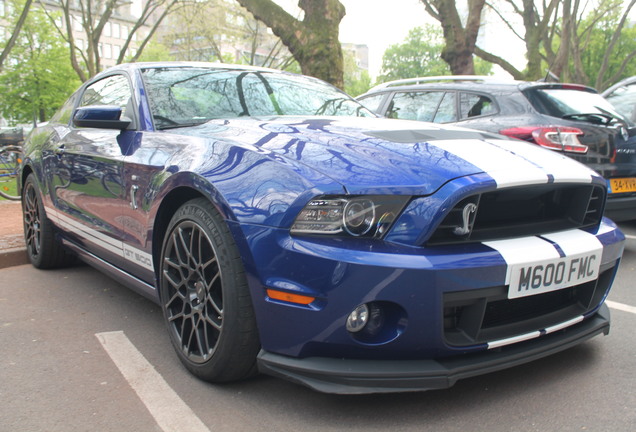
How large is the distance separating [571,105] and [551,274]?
134 inches

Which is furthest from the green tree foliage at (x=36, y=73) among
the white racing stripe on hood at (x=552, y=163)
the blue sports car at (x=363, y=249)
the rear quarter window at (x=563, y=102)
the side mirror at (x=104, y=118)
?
the white racing stripe on hood at (x=552, y=163)

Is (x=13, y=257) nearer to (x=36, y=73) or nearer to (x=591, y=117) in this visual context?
(x=591, y=117)

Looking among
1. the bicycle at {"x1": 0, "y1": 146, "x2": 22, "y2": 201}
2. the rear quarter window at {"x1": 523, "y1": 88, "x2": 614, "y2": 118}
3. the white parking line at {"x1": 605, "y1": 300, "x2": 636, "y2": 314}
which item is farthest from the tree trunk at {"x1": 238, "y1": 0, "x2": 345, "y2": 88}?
the white parking line at {"x1": 605, "y1": 300, "x2": 636, "y2": 314}

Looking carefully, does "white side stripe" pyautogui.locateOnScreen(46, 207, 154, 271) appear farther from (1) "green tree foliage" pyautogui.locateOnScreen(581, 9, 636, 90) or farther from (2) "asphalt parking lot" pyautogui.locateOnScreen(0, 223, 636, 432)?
(1) "green tree foliage" pyautogui.locateOnScreen(581, 9, 636, 90)

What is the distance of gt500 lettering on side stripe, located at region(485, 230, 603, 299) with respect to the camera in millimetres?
2252

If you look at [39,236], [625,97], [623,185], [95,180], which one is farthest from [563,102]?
[39,236]

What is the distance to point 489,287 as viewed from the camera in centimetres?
221

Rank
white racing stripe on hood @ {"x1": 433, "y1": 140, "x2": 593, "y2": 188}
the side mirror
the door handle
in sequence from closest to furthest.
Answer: white racing stripe on hood @ {"x1": 433, "y1": 140, "x2": 593, "y2": 188} < the door handle < the side mirror

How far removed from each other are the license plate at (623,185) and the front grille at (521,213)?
243cm

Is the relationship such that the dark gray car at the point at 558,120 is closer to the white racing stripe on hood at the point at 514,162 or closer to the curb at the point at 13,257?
the white racing stripe on hood at the point at 514,162

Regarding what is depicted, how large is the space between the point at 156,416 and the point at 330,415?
70 cm

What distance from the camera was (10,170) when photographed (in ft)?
36.0

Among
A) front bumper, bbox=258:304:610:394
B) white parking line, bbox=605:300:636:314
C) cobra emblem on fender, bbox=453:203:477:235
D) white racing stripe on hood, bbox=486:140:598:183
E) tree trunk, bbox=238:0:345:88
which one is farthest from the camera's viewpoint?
tree trunk, bbox=238:0:345:88

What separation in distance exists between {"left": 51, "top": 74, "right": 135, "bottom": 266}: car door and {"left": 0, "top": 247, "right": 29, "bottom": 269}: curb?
1.23 meters
